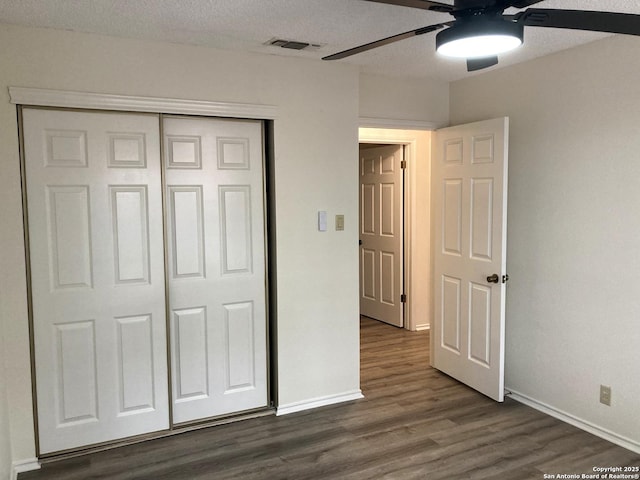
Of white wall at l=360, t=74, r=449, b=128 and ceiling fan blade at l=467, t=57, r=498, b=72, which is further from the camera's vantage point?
white wall at l=360, t=74, r=449, b=128

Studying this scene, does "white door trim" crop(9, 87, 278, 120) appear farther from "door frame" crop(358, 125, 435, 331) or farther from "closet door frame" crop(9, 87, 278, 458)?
"door frame" crop(358, 125, 435, 331)

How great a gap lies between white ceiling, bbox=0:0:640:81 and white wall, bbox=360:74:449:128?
0.59 m

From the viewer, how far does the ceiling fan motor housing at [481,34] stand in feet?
5.72

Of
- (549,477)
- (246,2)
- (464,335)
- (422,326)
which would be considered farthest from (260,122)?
(422,326)

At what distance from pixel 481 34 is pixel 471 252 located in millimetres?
2285

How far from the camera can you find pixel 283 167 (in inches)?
134

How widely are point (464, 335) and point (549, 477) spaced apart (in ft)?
4.37

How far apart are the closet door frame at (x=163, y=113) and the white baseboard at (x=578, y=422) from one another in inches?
69.3

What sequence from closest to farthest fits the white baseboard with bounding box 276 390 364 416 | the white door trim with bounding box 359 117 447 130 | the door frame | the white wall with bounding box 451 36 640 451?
the white wall with bounding box 451 36 640 451 < the white baseboard with bounding box 276 390 364 416 < the white door trim with bounding box 359 117 447 130 < the door frame

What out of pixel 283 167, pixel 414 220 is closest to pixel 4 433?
pixel 283 167

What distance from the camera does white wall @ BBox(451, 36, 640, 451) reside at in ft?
9.68

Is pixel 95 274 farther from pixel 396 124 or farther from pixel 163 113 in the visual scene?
pixel 396 124

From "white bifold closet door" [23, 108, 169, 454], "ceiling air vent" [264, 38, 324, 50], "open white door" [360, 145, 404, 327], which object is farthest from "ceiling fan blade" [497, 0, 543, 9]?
"open white door" [360, 145, 404, 327]

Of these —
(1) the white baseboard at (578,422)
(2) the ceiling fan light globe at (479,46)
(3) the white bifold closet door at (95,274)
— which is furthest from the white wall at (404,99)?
(1) the white baseboard at (578,422)
